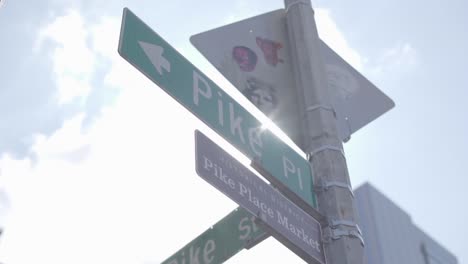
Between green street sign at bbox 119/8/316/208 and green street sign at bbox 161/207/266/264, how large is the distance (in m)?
0.47

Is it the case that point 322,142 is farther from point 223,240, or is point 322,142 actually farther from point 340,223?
point 223,240

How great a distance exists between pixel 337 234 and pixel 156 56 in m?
1.66

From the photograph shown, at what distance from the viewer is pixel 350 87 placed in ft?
19.5

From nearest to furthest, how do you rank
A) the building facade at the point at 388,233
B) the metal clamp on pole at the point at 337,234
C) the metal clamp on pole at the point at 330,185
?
the metal clamp on pole at the point at 337,234 → the metal clamp on pole at the point at 330,185 → the building facade at the point at 388,233

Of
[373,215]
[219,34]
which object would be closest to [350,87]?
[219,34]

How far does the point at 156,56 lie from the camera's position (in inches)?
175

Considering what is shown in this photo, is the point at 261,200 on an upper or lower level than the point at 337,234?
upper

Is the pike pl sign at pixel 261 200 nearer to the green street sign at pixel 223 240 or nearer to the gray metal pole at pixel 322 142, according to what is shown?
the gray metal pole at pixel 322 142

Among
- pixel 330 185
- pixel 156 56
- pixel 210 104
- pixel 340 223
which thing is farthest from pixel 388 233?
pixel 156 56

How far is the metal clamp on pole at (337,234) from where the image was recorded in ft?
14.7

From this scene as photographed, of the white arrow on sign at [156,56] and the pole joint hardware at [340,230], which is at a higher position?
the white arrow on sign at [156,56]

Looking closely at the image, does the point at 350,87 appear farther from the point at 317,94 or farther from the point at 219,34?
the point at 219,34

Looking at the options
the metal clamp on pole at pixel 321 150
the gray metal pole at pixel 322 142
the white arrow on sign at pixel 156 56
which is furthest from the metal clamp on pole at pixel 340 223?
the white arrow on sign at pixel 156 56

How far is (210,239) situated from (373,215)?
49295 millimetres
